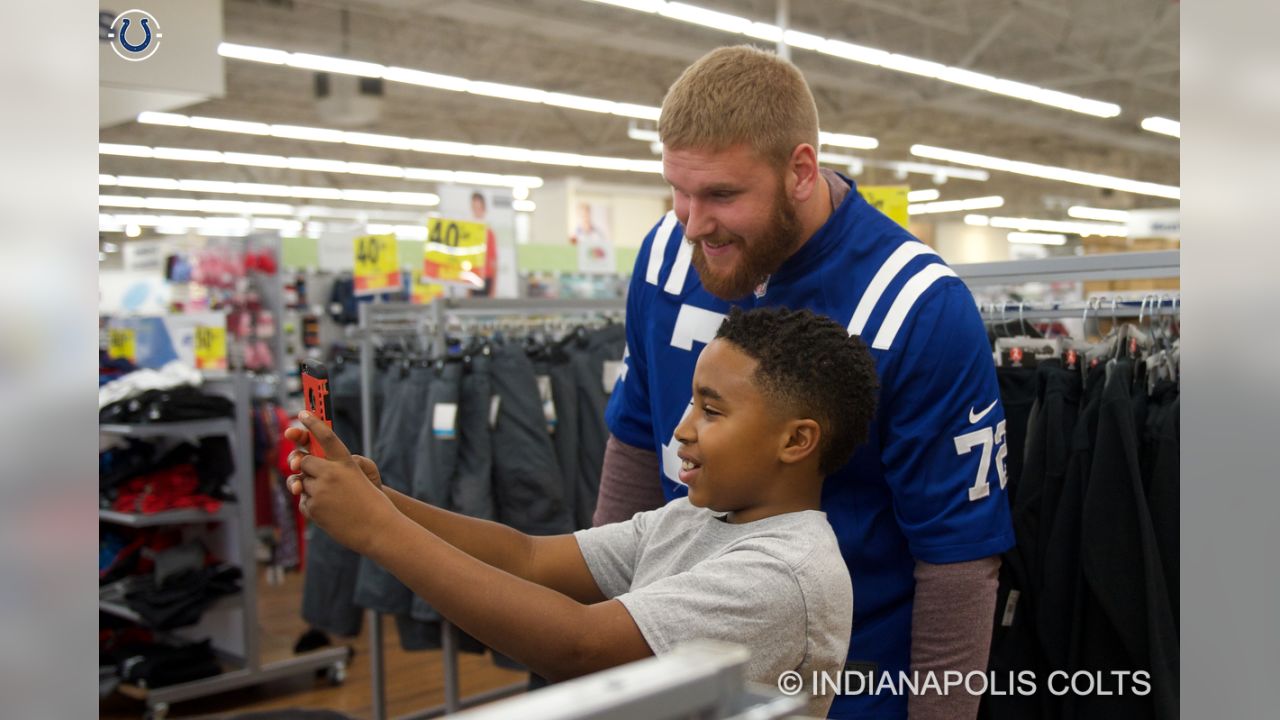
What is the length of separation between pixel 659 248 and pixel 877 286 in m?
0.42

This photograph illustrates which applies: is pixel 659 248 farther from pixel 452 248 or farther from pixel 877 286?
pixel 452 248

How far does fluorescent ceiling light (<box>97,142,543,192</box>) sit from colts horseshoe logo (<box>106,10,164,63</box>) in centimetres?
1402

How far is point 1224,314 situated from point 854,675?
840 millimetres

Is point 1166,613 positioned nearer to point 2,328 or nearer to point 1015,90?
point 2,328

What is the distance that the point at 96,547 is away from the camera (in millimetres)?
912

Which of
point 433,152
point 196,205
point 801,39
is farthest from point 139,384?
point 196,205

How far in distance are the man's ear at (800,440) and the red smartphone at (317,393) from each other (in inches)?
21.3

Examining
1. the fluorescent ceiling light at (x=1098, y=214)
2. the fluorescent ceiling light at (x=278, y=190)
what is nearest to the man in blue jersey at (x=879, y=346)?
the fluorescent ceiling light at (x=278, y=190)

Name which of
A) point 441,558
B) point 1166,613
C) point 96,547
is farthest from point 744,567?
point 1166,613

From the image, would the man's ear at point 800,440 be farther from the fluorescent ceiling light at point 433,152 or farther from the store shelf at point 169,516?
the fluorescent ceiling light at point 433,152

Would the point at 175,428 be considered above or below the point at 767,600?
below

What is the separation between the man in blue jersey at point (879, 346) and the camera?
1452mm

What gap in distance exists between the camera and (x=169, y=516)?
180 inches

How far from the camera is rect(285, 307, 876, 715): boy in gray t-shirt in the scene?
3.74 feet
